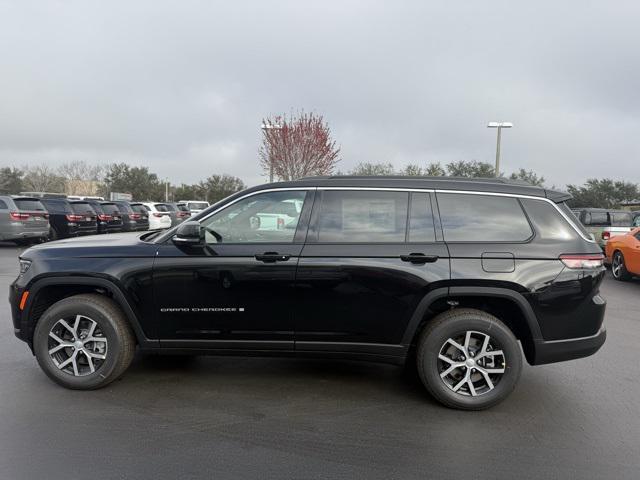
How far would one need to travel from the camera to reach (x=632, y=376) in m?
4.57

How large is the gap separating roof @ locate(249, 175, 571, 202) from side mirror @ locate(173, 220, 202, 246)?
0.63m

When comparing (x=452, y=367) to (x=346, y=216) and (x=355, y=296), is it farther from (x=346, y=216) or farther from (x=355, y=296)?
(x=346, y=216)

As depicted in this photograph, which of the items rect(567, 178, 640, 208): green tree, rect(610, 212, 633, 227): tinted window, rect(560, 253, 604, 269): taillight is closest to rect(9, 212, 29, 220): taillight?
rect(560, 253, 604, 269): taillight

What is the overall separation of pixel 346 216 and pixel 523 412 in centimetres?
207

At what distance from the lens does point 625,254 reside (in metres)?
10.6

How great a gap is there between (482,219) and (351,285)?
1.18 m

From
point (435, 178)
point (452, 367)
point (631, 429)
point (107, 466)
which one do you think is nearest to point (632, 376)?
point (631, 429)

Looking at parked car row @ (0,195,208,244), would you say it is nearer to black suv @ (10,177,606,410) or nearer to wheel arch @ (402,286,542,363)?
black suv @ (10,177,606,410)

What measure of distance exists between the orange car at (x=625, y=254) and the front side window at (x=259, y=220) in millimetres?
9236

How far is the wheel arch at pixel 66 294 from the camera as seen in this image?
389 centimetres

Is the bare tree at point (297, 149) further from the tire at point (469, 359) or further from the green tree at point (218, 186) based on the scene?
the green tree at point (218, 186)

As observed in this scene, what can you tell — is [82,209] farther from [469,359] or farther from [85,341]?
[469,359]

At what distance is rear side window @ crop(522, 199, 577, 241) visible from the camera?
3.74 meters

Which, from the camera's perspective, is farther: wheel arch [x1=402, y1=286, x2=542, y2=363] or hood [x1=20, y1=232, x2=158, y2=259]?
hood [x1=20, y1=232, x2=158, y2=259]
